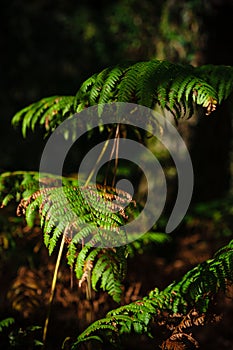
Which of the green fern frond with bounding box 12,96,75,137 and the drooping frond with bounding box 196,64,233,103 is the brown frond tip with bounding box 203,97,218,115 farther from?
the green fern frond with bounding box 12,96,75,137

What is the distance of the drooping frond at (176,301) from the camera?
163 cm

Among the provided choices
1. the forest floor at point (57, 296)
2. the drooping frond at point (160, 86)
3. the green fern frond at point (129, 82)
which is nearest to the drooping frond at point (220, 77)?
the drooping frond at point (160, 86)

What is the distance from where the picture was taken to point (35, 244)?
10.2ft

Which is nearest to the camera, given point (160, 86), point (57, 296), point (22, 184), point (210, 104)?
point (210, 104)

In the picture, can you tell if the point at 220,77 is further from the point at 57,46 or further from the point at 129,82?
the point at 57,46

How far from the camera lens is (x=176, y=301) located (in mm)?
1726

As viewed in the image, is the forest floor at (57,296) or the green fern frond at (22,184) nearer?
the green fern frond at (22,184)

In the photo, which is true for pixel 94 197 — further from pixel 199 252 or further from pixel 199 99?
pixel 199 252

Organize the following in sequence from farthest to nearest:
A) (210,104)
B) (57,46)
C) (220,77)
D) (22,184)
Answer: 1. (57,46)
2. (22,184)
3. (220,77)
4. (210,104)

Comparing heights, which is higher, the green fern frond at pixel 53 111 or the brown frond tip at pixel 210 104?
the brown frond tip at pixel 210 104

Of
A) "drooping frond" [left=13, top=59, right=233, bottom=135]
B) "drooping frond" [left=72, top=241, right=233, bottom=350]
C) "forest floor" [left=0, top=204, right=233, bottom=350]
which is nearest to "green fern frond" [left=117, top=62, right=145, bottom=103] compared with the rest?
"drooping frond" [left=13, top=59, right=233, bottom=135]

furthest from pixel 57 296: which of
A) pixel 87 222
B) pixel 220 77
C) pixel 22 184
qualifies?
pixel 220 77

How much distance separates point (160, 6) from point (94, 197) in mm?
4472

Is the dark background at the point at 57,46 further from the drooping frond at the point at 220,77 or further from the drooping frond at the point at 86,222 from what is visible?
the drooping frond at the point at 86,222
